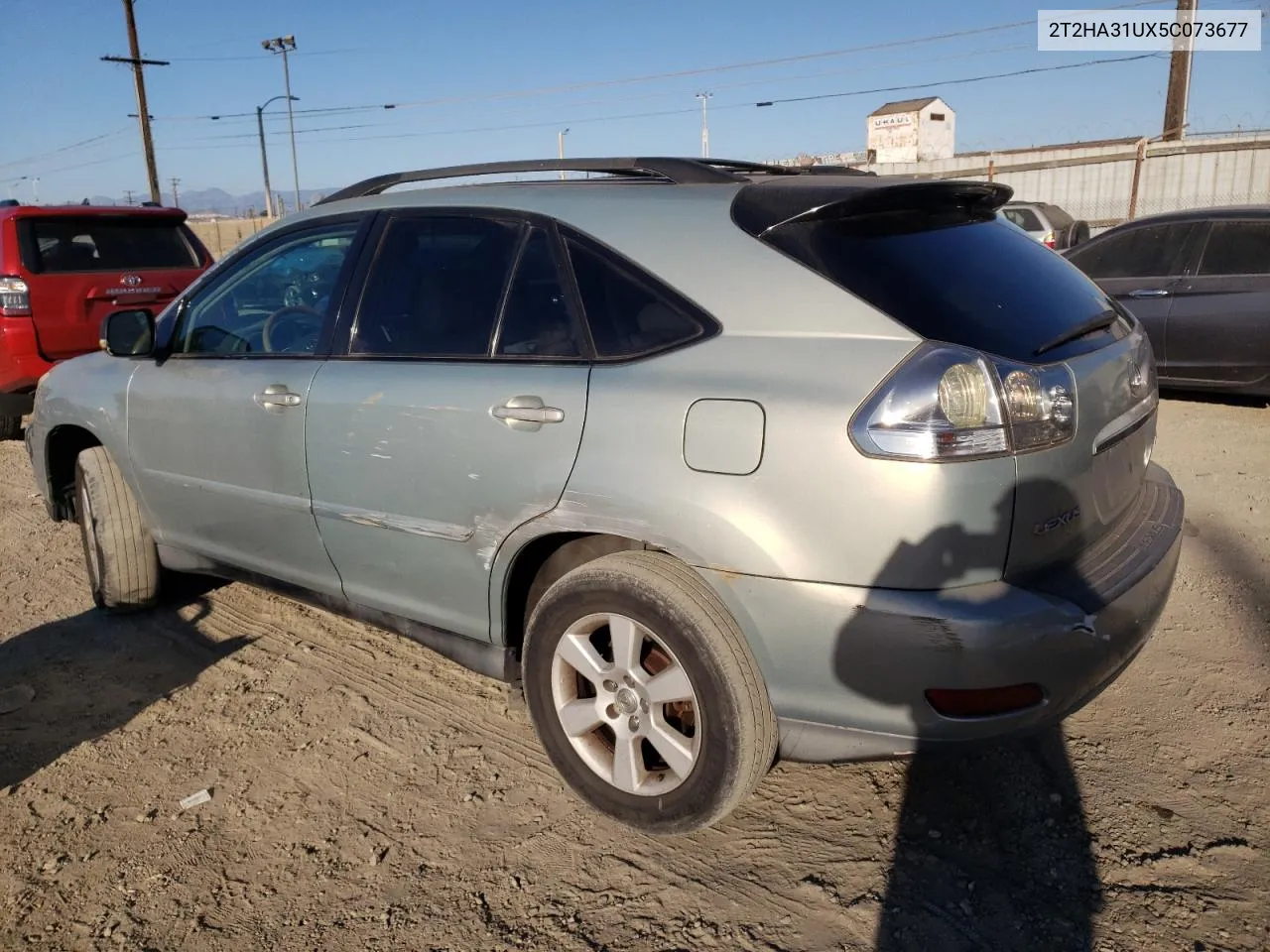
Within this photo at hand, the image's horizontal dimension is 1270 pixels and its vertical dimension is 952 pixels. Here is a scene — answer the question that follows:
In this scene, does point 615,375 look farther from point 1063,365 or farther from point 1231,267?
point 1231,267

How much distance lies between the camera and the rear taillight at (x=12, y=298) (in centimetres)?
689

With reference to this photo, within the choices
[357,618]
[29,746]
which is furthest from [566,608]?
[29,746]

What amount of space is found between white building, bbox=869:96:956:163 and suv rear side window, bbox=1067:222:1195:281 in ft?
119

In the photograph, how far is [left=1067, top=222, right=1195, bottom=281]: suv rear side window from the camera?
24.2 ft

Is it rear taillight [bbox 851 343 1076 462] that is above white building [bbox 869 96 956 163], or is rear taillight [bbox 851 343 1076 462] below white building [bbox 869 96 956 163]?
below

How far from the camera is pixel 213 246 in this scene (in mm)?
45594

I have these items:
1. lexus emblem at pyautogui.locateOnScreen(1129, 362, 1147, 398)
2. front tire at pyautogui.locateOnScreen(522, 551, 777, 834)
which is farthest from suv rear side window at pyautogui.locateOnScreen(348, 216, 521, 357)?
lexus emblem at pyautogui.locateOnScreen(1129, 362, 1147, 398)

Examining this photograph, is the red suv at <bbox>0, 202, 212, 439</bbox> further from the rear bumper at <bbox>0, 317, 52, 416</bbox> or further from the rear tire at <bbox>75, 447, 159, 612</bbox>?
the rear tire at <bbox>75, 447, 159, 612</bbox>

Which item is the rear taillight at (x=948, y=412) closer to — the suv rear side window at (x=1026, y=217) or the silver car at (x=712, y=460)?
the silver car at (x=712, y=460)

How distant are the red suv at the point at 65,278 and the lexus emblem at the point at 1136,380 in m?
6.42

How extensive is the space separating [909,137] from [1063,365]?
44.6m

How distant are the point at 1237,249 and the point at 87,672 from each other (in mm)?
7665

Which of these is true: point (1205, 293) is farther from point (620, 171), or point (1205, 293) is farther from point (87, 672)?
point (87, 672)

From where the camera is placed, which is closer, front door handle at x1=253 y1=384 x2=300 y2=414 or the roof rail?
the roof rail
